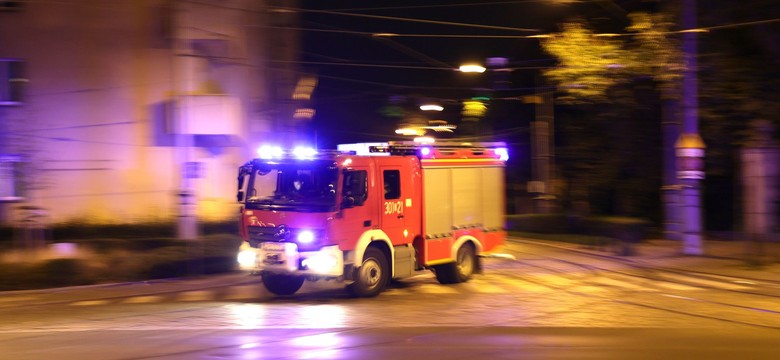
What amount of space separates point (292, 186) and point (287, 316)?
2.80 meters

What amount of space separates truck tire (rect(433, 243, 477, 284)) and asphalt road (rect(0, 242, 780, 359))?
0.30 metres

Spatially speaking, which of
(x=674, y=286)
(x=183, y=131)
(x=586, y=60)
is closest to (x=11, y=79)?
(x=183, y=131)

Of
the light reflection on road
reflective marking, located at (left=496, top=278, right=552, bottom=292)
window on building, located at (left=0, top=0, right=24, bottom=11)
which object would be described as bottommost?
reflective marking, located at (left=496, top=278, right=552, bottom=292)

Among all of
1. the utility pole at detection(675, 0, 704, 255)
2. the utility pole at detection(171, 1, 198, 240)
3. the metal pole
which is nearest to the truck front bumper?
the utility pole at detection(171, 1, 198, 240)

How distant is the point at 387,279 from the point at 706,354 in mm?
6725

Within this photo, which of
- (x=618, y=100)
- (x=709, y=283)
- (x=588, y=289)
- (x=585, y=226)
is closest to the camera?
(x=588, y=289)

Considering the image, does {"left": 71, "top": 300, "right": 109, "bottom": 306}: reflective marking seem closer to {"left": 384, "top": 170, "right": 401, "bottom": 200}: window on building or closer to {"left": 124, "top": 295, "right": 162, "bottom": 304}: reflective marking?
{"left": 124, "top": 295, "right": 162, "bottom": 304}: reflective marking

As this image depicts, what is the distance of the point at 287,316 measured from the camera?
1204 cm

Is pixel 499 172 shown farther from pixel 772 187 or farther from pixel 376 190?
pixel 772 187

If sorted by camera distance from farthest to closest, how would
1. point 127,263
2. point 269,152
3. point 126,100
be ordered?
point 126,100
point 127,263
point 269,152

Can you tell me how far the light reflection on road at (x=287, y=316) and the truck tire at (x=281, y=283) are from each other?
4.07 ft

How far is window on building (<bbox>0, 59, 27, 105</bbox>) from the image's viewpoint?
75.8 ft

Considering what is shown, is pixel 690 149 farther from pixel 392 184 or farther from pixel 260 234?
pixel 260 234

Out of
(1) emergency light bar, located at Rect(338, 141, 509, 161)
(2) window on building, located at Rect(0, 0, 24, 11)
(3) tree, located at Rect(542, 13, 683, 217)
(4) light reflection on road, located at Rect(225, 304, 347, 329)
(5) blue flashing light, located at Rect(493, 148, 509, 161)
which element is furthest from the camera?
(2) window on building, located at Rect(0, 0, 24, 11)
